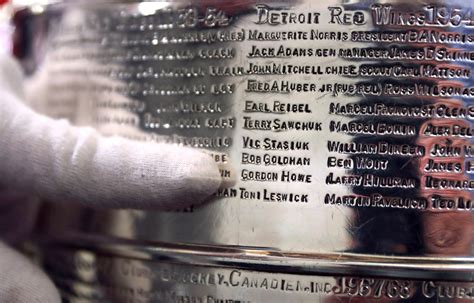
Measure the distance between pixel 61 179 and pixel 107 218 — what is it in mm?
64

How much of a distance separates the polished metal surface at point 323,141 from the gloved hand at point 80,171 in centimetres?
3

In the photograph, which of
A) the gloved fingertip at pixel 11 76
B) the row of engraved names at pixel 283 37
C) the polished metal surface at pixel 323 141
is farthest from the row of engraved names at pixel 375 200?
the gloved fingertip at pixel 11 76

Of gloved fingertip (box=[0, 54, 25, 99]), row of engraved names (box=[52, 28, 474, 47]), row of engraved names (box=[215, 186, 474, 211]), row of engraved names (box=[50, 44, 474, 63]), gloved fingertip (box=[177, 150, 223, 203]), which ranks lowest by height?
row of engraved names (box=[215, 186, 474, 211])

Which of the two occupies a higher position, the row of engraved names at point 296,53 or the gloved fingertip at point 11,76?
the row of engraved names at point 296,53

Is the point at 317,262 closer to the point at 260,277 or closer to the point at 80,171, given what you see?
the point at 260,277

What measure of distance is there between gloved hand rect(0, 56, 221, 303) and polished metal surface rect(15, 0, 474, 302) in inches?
1.1

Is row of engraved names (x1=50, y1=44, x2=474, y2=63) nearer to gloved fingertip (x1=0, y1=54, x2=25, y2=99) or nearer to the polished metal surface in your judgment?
the polished metal surface

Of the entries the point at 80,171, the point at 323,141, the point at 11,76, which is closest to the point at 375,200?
the point at 323,141

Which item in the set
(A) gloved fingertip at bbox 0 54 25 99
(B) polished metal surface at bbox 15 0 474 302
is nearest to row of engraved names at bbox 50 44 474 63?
(B) polished metal surface at bbox 15 0 474 302

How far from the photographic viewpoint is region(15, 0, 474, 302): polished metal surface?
0.50 metres

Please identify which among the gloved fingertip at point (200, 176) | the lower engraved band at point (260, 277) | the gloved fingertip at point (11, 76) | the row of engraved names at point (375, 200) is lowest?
the lower engraved band at point (260, 277)

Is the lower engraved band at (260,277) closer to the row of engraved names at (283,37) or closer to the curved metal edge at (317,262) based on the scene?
the curved metal edge at (317,262)

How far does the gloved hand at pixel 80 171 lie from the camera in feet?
1.71

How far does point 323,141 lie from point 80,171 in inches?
7.3
